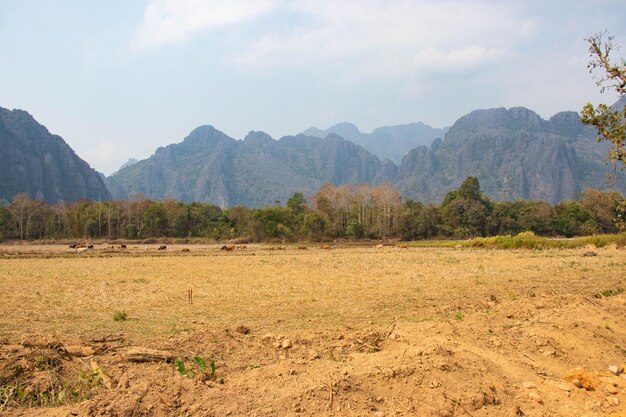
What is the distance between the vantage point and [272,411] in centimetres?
519

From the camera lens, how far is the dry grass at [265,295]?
36.2 ft

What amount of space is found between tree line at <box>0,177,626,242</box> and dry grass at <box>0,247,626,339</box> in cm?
5081

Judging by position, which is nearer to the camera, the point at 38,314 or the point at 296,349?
the point at 296,349

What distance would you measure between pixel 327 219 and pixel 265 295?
6174 cm

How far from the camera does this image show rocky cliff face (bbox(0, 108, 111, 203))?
156375 mm

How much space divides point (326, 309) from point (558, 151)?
19977cm

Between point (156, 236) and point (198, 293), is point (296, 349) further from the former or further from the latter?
point (156, 236)

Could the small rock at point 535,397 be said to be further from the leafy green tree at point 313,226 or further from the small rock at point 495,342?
the leafy green tree at point 313,226

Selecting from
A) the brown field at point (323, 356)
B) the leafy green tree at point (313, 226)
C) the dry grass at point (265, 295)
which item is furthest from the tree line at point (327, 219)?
the brown field at point (323, 356)

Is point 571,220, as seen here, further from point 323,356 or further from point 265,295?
point 323,356

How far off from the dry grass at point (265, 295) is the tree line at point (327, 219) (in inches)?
2000

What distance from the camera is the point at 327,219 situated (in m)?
77.5

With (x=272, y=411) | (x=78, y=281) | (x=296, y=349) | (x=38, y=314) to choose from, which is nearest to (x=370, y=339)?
(x=296, y=349)

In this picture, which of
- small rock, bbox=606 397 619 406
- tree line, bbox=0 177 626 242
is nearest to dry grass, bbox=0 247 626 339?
small rock, bbox=606 397 619 406
